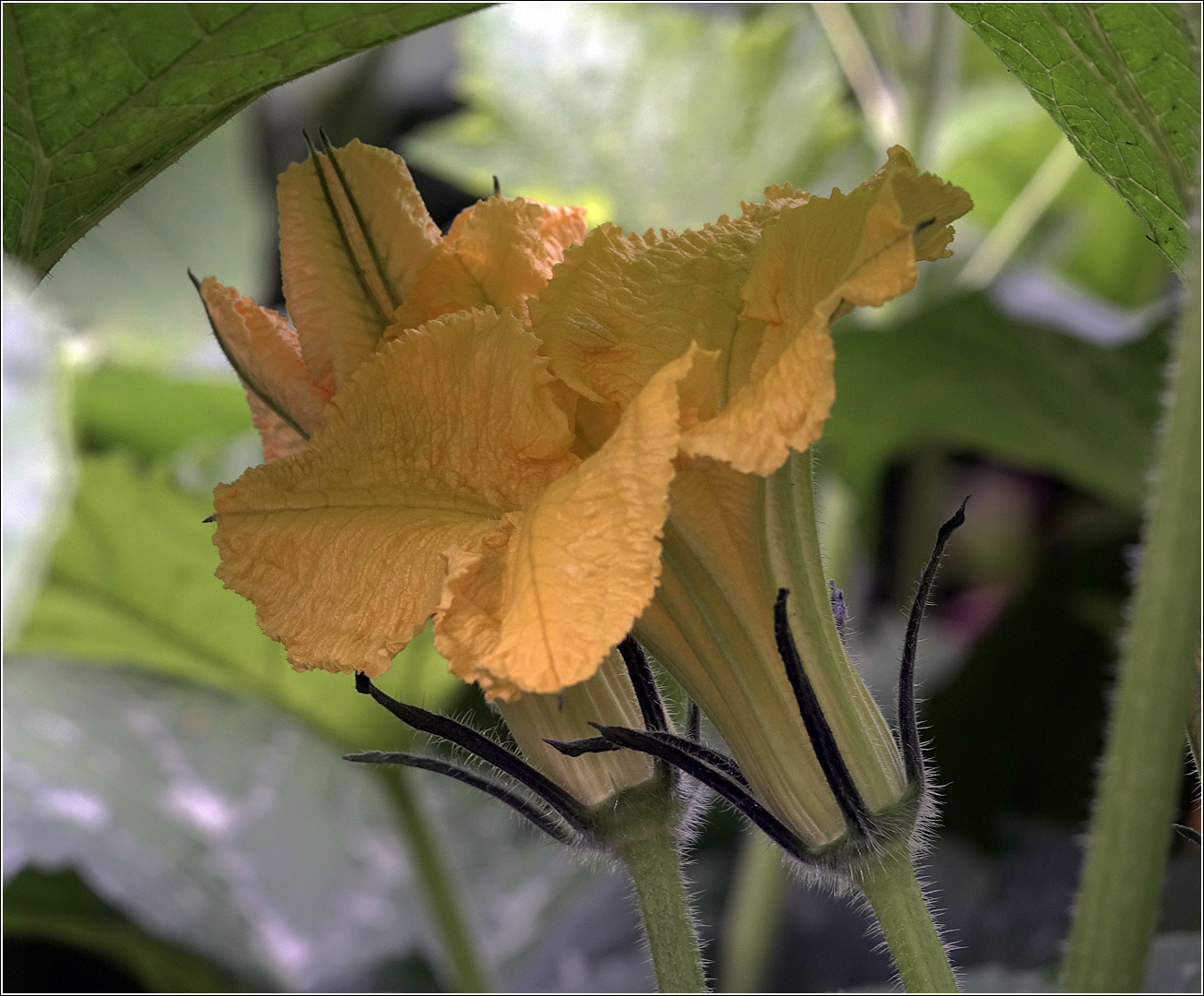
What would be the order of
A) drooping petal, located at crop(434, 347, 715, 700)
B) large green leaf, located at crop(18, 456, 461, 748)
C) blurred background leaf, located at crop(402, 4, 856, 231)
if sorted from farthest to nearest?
1. blurred background leaf, located at crop(402, 4, 856, 231)
2. large green leaf, located at crop(18, 456, 461, 748)
3. drooping petal, located at crop(434, 347, 715, 700)

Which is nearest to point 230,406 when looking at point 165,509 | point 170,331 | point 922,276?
point 165,509

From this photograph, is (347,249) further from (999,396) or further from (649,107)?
(649,107)

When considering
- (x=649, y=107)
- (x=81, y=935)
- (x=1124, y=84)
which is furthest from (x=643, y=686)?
(x=649, y=107)

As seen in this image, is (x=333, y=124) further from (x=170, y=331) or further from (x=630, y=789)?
(x=630, y=789)

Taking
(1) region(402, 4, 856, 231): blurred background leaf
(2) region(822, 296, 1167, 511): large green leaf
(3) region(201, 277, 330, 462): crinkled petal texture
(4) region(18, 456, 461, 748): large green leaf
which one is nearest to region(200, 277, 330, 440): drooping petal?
(3) region(201, 277, 330, 462): crinkled petal texture

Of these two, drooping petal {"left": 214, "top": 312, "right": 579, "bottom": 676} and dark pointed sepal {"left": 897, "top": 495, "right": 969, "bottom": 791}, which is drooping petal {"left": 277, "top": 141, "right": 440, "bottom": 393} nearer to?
drooping petal {"left": 214, "top": 312, "right": 579, "bottom": 676}

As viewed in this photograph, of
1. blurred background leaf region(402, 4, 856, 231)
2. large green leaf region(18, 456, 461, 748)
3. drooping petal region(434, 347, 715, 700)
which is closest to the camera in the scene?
drooping petal region(434, 347, 715, 700)

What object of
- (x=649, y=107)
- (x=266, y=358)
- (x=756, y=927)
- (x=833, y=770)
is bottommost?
(x=756, y=927)

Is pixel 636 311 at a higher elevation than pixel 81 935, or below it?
higher
